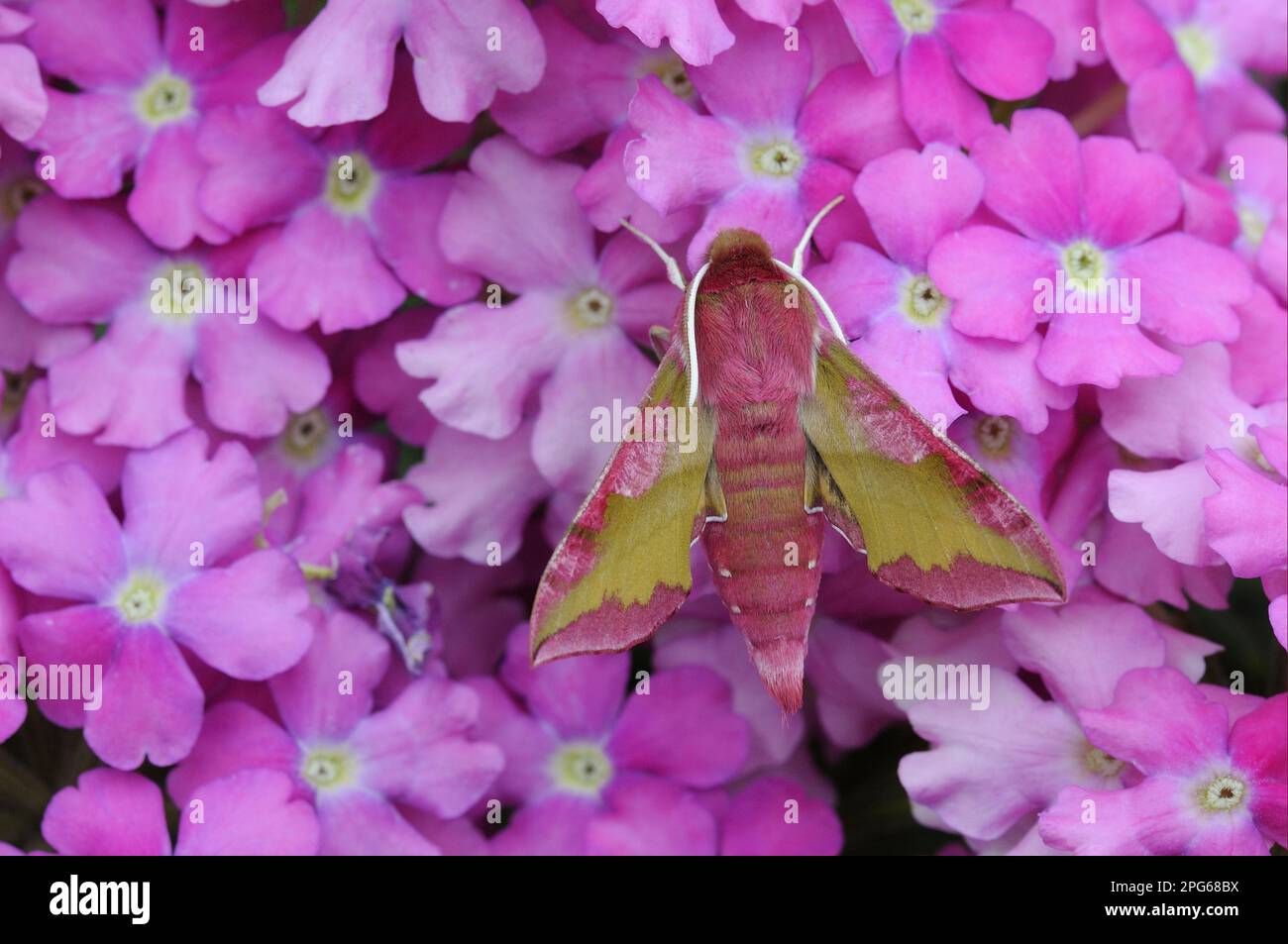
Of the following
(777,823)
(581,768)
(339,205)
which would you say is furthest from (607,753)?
(339,205)

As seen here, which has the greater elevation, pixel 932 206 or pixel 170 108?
pixel 170 108

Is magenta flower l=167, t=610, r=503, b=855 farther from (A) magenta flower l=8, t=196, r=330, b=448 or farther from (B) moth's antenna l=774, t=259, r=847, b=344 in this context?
(B) moth's antenna l=774, t=259, r=847, b=344

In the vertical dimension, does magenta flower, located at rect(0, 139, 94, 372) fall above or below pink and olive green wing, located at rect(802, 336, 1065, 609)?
above

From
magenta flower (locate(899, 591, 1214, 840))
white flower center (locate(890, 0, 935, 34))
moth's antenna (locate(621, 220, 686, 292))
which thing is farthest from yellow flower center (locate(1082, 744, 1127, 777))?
white flower center (locate(890, 0, 935, 34))
